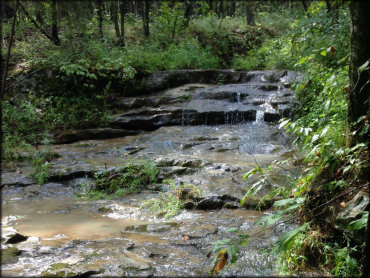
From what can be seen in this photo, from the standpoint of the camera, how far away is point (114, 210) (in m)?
4.51

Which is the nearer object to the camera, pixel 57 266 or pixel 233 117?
pixel 57 266

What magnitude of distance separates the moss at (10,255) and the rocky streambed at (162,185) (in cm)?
1

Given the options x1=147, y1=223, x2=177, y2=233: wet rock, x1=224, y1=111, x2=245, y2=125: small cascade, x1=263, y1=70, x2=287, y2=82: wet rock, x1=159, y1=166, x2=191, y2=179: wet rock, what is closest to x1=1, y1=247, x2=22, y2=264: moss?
x1=147, y1=223, x2=177, y2=233: wet rock

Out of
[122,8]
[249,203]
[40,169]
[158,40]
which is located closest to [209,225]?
[249,203]

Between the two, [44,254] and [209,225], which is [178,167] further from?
[44,254]

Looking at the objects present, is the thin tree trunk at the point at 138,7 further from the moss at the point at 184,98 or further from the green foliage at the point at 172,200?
the green foliage at the point at 172,200

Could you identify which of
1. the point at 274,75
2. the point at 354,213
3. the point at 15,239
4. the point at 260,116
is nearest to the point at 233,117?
the point at 260,116

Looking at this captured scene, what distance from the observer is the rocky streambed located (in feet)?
9.02

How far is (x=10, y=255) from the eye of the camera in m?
2.68

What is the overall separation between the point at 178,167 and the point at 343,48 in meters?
4.88

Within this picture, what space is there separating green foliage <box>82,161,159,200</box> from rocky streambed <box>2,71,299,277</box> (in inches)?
7.4

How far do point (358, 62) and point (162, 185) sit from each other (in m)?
3.49

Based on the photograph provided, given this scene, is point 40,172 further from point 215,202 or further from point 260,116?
point 260,116

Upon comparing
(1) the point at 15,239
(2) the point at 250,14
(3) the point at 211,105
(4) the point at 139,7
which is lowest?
(1) the point at 15,239
